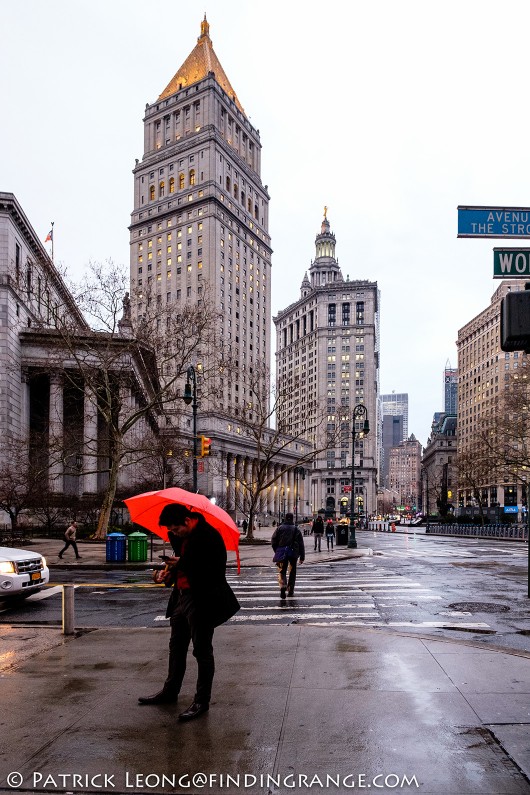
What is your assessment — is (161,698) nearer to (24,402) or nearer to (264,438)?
(24,402)

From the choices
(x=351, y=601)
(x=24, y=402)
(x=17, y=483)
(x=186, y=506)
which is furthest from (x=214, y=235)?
(x=186, y=506)

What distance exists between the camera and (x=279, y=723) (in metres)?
5.66

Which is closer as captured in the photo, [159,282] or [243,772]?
[243,772]

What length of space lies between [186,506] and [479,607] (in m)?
9.59

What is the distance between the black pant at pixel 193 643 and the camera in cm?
591

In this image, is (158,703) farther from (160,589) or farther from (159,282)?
(159,282)

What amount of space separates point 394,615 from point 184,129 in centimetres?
13713

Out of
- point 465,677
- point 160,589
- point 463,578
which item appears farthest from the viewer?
point 463,578

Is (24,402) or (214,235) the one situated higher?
(214,235)

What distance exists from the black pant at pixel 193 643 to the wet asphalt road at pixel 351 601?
17.9 feet

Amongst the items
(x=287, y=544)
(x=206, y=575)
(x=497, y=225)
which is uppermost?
(x=497, y=225)

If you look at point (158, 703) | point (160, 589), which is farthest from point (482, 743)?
point (160, 589)

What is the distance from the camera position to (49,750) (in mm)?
5043

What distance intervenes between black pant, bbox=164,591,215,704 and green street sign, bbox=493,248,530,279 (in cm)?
464
